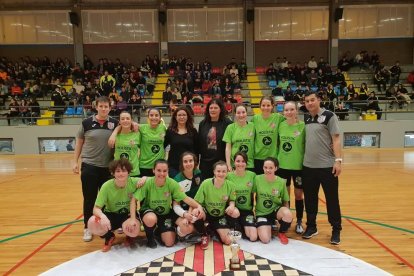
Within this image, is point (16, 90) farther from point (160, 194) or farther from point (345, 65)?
point (345, 65)

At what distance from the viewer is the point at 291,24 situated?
1820 centimetres

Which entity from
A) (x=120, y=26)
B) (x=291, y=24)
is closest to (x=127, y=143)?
(x=120, y=26)

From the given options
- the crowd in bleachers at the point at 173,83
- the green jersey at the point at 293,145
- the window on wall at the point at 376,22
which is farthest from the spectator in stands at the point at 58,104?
the window on wall at the point at 376,22

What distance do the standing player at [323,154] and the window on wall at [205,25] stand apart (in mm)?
15298

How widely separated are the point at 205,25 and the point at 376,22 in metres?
8.95

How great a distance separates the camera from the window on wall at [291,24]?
58.7 ft

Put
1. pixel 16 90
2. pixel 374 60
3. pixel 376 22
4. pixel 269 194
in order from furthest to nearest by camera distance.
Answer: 1. pixel 376 22
2. pixel 374 60
3. pixel 16 90
4. pixel 269 194

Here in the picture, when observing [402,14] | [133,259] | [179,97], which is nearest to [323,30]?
[402,14]

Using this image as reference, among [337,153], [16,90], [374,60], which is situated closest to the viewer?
[337,153]

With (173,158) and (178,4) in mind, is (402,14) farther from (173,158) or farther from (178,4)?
(173,158)

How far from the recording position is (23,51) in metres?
18.3

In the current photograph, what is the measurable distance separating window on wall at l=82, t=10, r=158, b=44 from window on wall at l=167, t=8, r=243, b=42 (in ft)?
3.47

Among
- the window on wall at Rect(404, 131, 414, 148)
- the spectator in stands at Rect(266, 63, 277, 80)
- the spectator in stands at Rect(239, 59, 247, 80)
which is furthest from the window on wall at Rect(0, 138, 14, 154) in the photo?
the window on wall at Rect(404, 131, 414, 148)

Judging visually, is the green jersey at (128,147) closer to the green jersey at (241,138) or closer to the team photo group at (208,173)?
the team photo group at (208,173)
